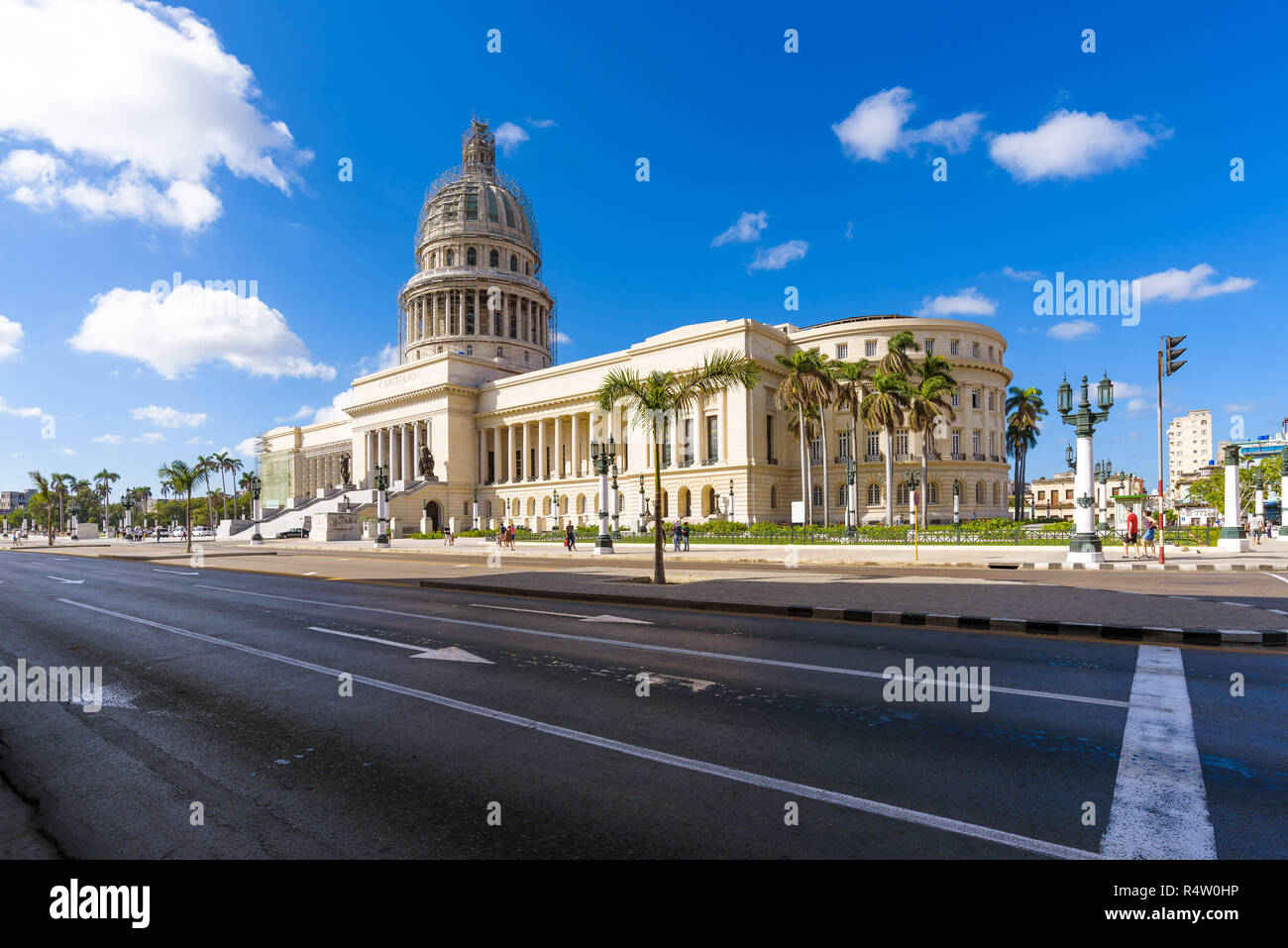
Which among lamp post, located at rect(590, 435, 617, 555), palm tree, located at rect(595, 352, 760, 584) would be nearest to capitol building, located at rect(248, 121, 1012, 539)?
lamp post, located at rect(590, 435, 617, 555)

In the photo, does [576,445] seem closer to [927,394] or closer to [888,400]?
[888,400]

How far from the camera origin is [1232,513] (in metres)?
30.9

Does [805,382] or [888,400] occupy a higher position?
[805,382]

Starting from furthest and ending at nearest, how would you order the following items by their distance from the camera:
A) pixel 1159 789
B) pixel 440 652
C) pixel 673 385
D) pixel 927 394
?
pixel 927 394
pixel 673 385
pixel 440 652
pixel 1159 789

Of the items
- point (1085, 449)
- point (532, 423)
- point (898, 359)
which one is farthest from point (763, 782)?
point (532, 423)

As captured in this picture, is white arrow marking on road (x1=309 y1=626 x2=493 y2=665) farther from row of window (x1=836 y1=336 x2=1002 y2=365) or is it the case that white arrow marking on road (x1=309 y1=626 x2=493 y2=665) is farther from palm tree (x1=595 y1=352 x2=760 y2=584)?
row of window (x1=836 y1=336 x2=1002 y2=365)

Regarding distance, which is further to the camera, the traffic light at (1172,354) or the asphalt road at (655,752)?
the traffic light at (1172,354)

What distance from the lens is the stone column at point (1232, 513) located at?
96.0ft

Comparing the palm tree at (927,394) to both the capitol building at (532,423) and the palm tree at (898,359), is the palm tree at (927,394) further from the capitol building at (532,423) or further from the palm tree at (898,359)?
the capitol building at (532,423)

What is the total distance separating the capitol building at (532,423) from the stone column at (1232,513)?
25.7 meters

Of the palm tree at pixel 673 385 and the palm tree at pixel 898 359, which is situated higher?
the palm tree at pixel 898 359

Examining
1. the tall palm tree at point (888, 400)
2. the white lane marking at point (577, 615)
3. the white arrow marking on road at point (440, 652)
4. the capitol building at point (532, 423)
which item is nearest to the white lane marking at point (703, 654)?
the white lane marking at point (577, 615)

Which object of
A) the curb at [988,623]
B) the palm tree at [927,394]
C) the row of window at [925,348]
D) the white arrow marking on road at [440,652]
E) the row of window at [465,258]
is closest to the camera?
the white arrow marking on road at [440,652]

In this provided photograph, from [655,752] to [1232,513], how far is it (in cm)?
3696
